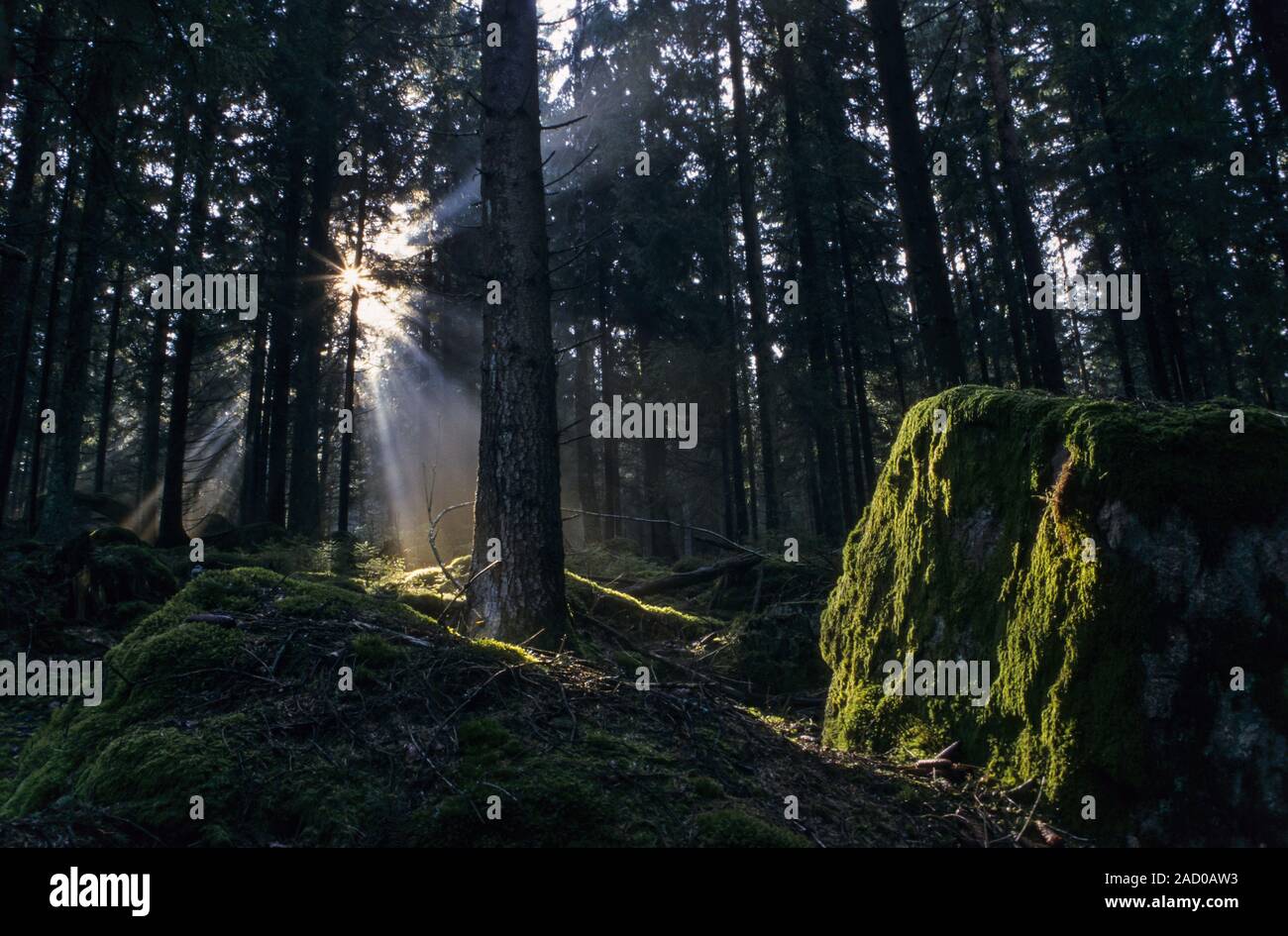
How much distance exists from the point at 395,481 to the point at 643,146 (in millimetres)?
26868

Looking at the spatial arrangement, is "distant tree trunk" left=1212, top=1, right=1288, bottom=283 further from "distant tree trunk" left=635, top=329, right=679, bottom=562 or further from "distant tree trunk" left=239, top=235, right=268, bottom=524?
"distant tree trunk" left=239, top=235, right=268, bottom=524

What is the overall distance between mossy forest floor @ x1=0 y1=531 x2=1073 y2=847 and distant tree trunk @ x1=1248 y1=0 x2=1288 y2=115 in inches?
404

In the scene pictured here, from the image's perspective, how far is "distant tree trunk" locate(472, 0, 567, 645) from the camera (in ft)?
20.7

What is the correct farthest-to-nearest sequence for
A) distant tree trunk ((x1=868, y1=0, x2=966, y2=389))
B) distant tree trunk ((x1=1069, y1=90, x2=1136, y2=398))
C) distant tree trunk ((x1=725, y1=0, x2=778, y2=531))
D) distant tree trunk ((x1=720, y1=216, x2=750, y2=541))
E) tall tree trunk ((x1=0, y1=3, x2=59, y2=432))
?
1. distant tree trunk ((x1=720, y1=216, x2=750, y2=541))
2. distant tree trunk ((x1=1069, y1=90, x2=1136, y2=398))
3. distant tree trunk ((x1=725, y1=0, x2=778, y2=531))
4. tall tree trunk ((x1=0, y1=3, x2=59, y2=432))
5. distant tree trunk ((x1=868, y1=0, x2=966, y2=389))

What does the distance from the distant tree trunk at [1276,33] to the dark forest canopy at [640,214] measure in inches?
1.4

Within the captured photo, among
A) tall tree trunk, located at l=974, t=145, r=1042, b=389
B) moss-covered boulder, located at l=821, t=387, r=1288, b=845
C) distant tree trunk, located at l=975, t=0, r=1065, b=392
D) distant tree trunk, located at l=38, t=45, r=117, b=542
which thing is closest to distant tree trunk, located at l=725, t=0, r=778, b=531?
distant tree trunk, located at l=975, t=0, r=1065, b=392

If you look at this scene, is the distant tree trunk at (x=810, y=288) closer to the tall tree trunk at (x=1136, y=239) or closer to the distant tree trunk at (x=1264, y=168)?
the tall tree trunk at (x=1136, y=239)

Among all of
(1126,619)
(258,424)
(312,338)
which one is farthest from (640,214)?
(1126,619)

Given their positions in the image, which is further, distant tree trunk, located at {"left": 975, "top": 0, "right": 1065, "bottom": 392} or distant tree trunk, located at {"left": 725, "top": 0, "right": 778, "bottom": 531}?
distant tree trunk, located at {"left": 725, "top": 0, "right": 778, "bottom": 531}

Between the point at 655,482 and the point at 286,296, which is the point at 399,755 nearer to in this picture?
the point at 286,296
